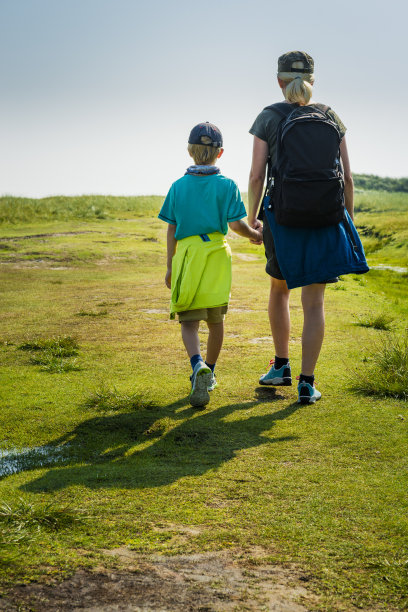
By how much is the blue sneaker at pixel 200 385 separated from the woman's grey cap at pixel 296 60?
2212mm

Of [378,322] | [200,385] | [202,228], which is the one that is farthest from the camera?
[378,322]

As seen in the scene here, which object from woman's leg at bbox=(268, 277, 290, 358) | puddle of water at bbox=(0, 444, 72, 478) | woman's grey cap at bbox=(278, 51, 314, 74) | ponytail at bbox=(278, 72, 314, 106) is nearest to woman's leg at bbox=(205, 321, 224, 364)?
woman's leg at bbox=(268, 277, 290, 358)

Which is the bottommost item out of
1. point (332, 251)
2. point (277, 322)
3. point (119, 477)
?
point (119, 477)

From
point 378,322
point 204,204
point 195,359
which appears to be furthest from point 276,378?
point 378,322

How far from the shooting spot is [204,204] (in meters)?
4.68

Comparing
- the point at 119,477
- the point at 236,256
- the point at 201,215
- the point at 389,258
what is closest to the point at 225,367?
the point at 201,215

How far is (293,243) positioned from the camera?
4480mm

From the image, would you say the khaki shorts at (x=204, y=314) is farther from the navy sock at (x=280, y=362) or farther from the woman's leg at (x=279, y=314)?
the navy sock at (x=280, y=362)

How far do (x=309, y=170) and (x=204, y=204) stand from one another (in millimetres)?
835

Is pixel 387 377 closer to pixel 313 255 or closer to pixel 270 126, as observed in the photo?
pixel 313 255

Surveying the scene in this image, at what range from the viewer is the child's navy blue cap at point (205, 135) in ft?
15.4

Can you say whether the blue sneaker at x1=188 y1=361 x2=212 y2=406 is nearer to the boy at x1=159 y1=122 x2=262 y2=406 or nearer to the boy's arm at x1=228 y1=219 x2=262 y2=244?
the boy at x1=159 y1=122 x2=262 y2=406

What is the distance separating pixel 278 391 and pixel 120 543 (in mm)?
2601

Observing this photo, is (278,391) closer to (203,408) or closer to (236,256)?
(203,408)
